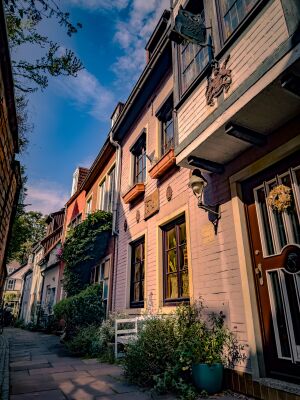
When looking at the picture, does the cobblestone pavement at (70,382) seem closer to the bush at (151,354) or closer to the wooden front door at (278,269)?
the bush at (151,354)

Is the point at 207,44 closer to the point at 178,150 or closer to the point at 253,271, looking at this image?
the point at 178,150

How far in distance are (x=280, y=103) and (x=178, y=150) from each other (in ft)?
5.69

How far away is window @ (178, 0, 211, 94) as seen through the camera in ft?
14.0

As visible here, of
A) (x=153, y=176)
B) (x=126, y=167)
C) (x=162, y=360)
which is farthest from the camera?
(x=126, y=167)

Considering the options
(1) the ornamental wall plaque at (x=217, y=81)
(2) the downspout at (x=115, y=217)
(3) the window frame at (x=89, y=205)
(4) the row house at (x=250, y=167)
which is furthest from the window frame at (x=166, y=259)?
(3) the window frame at (x=89, y=205)

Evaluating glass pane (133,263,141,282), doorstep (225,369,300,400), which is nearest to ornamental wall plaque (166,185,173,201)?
glass pane (133,263,141,282)

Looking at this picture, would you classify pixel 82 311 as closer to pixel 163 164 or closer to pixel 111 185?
pixel 111 185

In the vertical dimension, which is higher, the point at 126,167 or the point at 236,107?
the point at 126,167

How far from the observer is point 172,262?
5547 mm

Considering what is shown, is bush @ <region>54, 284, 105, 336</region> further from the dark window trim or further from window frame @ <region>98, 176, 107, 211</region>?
the dark window trim

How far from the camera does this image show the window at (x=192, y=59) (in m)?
4.27

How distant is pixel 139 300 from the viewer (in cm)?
664

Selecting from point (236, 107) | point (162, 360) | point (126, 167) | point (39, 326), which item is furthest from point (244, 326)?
point (39, 326)

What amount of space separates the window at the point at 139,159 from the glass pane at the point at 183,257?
2878 mm
